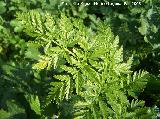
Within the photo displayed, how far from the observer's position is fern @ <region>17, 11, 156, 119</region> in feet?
4.83

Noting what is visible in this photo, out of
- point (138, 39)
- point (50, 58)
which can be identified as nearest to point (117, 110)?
point (50, 58)

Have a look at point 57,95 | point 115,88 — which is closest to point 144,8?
point 115,88

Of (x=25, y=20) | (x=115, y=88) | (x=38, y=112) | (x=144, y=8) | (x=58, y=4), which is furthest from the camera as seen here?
(x=58, y=4)

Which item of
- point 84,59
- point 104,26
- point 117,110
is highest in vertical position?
point 104,26

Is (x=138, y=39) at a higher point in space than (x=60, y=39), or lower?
lower

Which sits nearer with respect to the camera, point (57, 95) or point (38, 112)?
point (57, 95)

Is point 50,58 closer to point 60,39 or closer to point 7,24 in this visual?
point 60,39

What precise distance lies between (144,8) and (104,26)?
158cm

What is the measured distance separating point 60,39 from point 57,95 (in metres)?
0.24

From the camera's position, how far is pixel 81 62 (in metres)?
1.54

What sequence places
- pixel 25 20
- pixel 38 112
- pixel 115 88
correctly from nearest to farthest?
pixel 25 20, pixel 115 88, pixel 38 112

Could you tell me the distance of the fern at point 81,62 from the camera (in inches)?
58.0

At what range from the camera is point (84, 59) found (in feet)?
5.03

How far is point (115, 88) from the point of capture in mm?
1614
